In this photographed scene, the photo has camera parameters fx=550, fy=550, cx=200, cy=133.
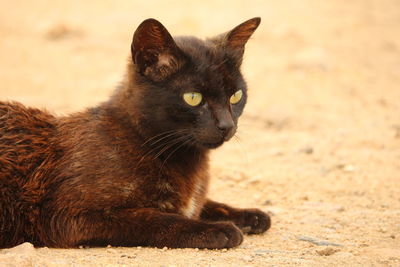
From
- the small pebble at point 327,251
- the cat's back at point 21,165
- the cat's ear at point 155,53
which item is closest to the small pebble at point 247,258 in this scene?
the small pebble at point 327,251

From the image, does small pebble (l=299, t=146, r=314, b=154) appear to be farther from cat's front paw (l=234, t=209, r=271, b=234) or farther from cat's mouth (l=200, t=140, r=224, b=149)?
cat's mouth (l=200, t=140, r=224, b=149)

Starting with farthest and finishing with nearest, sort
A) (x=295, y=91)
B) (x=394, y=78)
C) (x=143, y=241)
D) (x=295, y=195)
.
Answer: (x=394, y=78) → (x=295, y=91) → (x=295, y=195) → (x=143, y=241)

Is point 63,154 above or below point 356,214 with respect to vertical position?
above

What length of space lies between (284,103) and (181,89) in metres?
4.48

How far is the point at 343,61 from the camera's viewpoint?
993 centimetres

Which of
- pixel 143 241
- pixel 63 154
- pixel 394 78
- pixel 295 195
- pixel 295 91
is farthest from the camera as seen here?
pixel 394 78

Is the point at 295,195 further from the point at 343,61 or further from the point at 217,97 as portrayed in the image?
the point at 343,61

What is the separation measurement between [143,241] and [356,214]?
1929mm

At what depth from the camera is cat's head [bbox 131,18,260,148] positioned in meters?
3.69

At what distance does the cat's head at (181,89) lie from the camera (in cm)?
369

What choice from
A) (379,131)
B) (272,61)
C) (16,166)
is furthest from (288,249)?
(272,61)

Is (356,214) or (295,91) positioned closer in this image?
(356,214)

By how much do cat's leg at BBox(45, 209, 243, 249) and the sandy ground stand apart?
0.08 m

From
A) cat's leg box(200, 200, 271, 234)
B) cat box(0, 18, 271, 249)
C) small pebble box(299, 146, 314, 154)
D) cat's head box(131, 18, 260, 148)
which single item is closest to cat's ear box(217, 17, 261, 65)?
cat box(0, 18, 271, 249)
